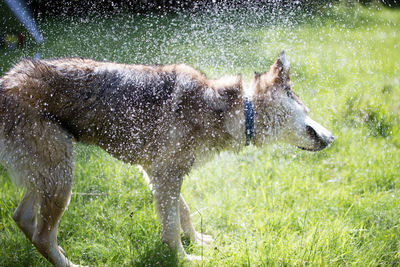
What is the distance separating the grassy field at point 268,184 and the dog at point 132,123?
27 centimetres

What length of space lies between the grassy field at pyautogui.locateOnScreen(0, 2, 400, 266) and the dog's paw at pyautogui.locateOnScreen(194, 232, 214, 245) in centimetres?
6

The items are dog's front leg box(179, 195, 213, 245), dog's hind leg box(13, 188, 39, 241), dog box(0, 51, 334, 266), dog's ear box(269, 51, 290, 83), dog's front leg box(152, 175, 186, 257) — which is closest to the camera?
dog box(0, 51, 334, 266)

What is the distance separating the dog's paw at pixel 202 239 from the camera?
114 inches

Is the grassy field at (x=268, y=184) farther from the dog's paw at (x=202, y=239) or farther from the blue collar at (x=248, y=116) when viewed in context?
the blue collar at (x=248, y=116)

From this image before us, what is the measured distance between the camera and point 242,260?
8.29 ft

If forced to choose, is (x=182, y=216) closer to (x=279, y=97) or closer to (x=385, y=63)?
(x=279, y=97)

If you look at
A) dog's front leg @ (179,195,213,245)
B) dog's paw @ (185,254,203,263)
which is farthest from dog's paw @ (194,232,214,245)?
dog's paw @ (185,254,203,263)

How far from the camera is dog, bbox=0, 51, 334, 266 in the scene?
2.33m

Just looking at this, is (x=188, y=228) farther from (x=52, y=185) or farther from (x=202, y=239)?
(x=52, y=185)

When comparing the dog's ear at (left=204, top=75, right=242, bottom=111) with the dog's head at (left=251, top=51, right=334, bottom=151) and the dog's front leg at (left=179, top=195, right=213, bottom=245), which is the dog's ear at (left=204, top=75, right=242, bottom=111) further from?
the dog's front leg at (left=179, top=195, right=213, bottom=245)

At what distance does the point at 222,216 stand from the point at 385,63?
14.9ft

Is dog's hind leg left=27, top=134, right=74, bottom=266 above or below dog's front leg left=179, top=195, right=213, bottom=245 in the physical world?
above

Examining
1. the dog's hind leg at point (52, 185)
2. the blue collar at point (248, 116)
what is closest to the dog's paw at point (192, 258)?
the dog's hind leg at point (52, 185)

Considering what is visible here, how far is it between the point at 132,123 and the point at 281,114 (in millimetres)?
1180
